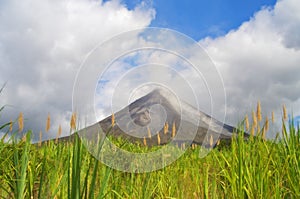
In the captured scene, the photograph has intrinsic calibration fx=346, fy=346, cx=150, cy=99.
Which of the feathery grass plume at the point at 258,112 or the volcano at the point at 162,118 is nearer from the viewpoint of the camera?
the feathery grass plume at the point at 258,112

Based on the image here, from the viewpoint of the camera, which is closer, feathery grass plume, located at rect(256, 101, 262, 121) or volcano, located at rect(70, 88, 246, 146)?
feathery grass plume, located at rect(256, 101, 262, 121)

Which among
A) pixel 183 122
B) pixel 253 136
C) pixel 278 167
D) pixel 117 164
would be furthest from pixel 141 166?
pixel 278 167

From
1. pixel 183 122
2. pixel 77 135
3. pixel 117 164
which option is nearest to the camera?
pixel 77 135

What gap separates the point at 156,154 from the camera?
557 centimetres

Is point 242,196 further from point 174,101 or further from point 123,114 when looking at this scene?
point 123,114

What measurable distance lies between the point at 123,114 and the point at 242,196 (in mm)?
1563

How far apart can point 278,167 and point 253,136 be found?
50 centimetres

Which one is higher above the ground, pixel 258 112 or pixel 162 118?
pixel 162 118

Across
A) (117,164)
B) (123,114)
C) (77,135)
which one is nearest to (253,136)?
(123,114)

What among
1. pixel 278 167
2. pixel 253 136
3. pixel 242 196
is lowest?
pixel 242 196

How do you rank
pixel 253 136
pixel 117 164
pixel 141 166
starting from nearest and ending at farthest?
1. pixel 253 136
2. pixel 117 164
3. pixel 141 166

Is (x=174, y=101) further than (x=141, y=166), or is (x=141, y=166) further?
(x=141, y=166)

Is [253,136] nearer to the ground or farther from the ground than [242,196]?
farther from the ground

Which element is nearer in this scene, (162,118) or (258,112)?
(258,112)
